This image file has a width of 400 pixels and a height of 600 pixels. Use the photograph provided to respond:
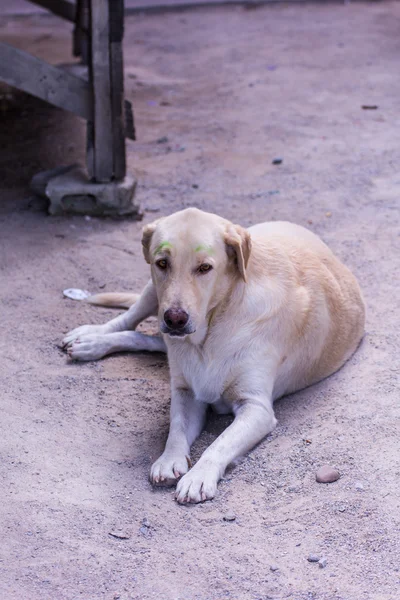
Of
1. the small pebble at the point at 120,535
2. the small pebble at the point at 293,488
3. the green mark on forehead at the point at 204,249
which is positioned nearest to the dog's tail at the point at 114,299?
the green mark on forehead at the point at 204,249

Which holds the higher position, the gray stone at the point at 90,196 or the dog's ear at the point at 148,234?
the dog's ear at the point at 148,234

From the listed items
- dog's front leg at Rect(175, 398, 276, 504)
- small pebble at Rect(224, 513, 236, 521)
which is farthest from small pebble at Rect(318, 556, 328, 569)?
dog's front leg at Rect(175, 398, 276, 504)

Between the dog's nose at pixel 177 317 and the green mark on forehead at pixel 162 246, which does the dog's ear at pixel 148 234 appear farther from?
the dog's nose at pixel 177 317

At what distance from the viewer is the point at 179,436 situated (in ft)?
12.0

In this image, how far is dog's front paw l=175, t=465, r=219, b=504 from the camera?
3311 mm

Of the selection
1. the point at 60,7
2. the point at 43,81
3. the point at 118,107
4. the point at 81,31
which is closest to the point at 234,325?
the point at 118,107

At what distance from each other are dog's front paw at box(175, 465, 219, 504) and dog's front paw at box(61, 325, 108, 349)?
1.38 meters

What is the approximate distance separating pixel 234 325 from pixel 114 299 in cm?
137

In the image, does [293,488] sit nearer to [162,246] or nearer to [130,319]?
[162,246]

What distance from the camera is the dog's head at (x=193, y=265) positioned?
11.2ft

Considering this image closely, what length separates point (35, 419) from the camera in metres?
3.82

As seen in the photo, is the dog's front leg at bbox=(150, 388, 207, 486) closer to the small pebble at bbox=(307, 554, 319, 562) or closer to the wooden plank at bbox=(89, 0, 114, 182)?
the small pebble at bbox=(307, 554, 319, 562)

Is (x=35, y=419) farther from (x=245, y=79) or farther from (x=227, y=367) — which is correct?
(x=245, y=79)

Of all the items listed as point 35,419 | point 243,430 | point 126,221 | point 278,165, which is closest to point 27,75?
point 126,221
